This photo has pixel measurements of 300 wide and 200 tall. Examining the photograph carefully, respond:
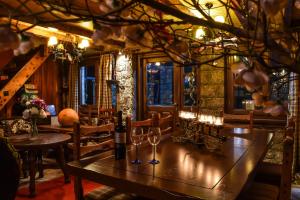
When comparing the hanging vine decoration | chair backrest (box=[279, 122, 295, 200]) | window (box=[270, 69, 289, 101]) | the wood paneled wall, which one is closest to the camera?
the hanging vine decoration

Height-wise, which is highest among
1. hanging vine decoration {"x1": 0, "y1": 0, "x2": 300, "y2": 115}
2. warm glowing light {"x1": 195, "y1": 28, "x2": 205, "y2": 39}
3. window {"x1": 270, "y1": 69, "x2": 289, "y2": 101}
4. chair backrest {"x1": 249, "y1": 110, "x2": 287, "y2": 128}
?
warm glowing light {"x1": 195, "y1": 28, "x2": 205, "y2": 39}

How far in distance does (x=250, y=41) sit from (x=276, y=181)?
1908 millimetres

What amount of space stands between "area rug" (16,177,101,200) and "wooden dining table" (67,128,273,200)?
4.76 feet

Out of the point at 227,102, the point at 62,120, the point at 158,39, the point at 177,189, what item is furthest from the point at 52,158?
the point at 158,39

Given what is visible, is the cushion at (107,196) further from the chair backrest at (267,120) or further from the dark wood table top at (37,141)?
the chair backrest at (267,120)

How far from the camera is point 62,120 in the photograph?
3.94m

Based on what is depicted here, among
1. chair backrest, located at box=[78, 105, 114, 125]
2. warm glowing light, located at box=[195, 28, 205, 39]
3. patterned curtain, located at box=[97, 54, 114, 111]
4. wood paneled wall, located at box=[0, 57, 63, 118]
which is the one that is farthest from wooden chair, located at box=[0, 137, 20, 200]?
wood paneled wall, located at box=[0, 57, 63, 118]

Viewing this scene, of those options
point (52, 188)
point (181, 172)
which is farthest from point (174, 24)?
point (52, 188)

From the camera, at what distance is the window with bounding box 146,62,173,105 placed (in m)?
5.39

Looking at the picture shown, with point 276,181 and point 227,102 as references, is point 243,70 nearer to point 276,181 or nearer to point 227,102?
point 276,181

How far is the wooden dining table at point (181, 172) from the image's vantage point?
1.18 meters

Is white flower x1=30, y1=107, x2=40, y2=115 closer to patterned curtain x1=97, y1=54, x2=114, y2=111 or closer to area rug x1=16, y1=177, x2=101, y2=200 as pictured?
area rug x1=16, y1=177, x2=101, y2=200

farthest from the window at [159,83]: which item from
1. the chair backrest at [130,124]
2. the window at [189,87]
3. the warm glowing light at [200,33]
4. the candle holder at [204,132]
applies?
the candle holder at [204,132]

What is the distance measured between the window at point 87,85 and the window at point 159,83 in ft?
5.91
